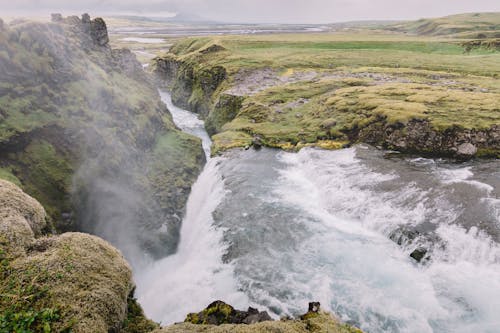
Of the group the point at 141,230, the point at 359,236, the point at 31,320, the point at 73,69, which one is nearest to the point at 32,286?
the point at 31,320

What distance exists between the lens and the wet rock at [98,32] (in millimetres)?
42844

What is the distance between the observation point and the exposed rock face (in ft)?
76.5

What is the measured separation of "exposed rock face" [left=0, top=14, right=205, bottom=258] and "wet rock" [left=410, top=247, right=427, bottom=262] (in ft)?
54.5

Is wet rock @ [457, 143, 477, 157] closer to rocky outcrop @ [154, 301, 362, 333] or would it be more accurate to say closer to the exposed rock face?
the exposed rock face

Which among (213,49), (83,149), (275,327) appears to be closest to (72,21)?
(83,149)

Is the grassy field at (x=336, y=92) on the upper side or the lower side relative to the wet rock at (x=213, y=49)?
lower

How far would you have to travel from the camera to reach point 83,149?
2672 centimetres

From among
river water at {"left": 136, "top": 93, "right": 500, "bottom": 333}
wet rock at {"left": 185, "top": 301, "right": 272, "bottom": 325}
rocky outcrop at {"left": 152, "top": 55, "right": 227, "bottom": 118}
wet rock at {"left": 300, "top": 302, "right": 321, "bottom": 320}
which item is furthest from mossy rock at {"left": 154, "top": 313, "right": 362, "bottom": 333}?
rocky outcrop at {"left": 152, "top": 55, "right": 227, "bottom": 118}

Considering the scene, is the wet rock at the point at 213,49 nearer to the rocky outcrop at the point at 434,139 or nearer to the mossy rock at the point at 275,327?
the rocky outcrop at the point at 434,139

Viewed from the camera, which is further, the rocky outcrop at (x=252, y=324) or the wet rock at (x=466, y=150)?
the wet rock at (x=466, y=150)

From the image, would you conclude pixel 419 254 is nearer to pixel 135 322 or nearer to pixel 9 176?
pixel 135 322

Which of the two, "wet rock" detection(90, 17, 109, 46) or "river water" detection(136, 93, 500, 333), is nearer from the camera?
"river water" detection(136, 93, 500, 333)

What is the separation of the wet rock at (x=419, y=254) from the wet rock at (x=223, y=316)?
35.5 ft

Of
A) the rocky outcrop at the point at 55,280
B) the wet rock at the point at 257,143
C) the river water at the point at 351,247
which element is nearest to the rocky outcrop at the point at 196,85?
the wet rock at the point at 257,143
